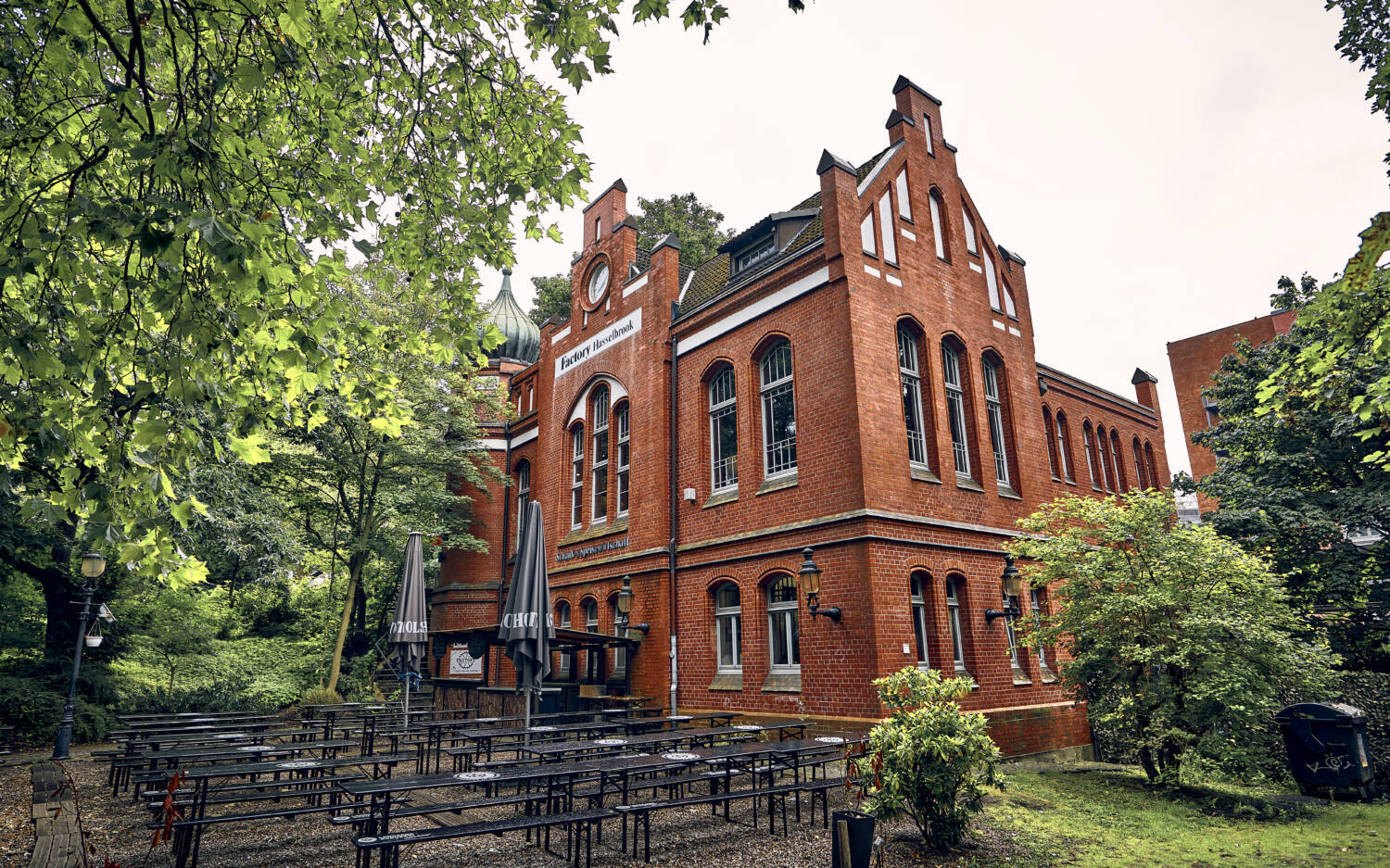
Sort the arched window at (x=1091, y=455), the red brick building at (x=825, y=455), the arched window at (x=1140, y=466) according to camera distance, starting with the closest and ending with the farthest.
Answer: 1. the red brick building at (x=825, y=455)
2. the arched window at (x=1091, y=455)
3. the arched window at (x=1140, y=466)

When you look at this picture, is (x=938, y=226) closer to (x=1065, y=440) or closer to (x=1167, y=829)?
(x=1065, y=440)

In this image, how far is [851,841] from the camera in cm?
482

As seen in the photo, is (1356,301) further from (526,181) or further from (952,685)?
(526,181)

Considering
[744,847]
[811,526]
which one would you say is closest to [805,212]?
[811,526]

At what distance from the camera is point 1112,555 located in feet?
36.7

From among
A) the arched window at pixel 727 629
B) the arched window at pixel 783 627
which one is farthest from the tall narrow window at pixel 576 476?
the arched window at pixel 783 627

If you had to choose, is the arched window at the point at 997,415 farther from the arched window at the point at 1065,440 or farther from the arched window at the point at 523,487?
the arched window at the point at 523,487

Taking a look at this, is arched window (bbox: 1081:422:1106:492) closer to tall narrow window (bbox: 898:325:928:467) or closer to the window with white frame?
tall narrow window (bbox: 898:325:928:467)

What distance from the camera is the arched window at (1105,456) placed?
2191 centimetres

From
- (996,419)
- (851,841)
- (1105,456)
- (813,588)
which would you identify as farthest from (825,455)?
(1105,456)

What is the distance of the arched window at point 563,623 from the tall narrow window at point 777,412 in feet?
24.2

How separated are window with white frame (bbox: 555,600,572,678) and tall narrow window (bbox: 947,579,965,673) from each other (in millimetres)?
9258

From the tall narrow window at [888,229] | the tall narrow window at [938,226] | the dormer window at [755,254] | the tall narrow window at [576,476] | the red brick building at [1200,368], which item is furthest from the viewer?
the red brick building at [1200,368]

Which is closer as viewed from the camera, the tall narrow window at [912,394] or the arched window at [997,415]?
the tall narrow window at [912,394]
